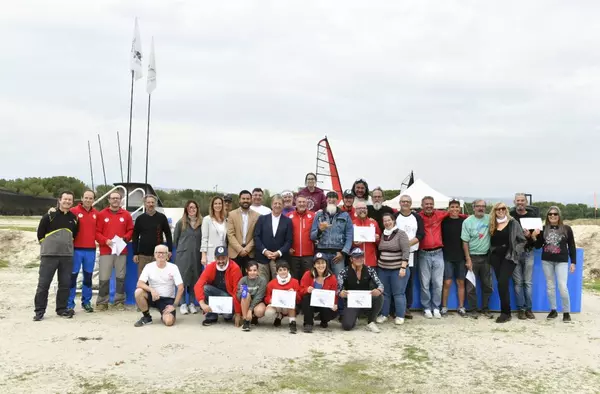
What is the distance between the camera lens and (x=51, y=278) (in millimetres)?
6355

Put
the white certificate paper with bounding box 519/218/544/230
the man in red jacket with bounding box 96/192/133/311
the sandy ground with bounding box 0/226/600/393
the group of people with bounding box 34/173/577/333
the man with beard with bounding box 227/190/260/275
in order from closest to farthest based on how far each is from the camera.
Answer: the sandy ground with bounding box 0/226/600/393 < the group of people with bounding box 34/173/577/333 < the man with beard with bounding box 227/190/260/275 < the white certificate paper with bounding box 519/218/544/230 < the man in red jacket with bounding box 96/192/133/311

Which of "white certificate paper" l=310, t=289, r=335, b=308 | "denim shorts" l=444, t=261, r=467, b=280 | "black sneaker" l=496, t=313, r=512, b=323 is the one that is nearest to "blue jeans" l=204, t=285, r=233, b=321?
"white certificate paper" l=310, t=289, r=335, b=308

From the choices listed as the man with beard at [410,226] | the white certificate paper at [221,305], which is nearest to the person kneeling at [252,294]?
the white certificate paper at [221,305]

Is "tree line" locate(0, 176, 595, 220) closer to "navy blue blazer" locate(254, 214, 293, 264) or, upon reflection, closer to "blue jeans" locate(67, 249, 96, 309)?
"blue jeans" locate(67, 249, 96, 309)

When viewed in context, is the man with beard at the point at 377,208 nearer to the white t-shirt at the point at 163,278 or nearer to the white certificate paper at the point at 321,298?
the white certificate paper at the point at 321,298

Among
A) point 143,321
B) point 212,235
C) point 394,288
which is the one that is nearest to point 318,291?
point 394,288

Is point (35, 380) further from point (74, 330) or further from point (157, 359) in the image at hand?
point (74, 330)

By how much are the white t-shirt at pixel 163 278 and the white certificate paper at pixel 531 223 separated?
184 inches

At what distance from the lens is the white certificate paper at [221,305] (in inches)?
239

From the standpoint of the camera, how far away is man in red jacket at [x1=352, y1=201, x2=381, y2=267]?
21.2ft

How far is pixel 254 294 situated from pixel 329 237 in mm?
1184

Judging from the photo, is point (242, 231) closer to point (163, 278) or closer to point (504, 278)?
point (163, 278)

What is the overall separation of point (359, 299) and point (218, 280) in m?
1.77

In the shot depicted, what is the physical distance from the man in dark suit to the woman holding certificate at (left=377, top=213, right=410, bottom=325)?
1259mm
